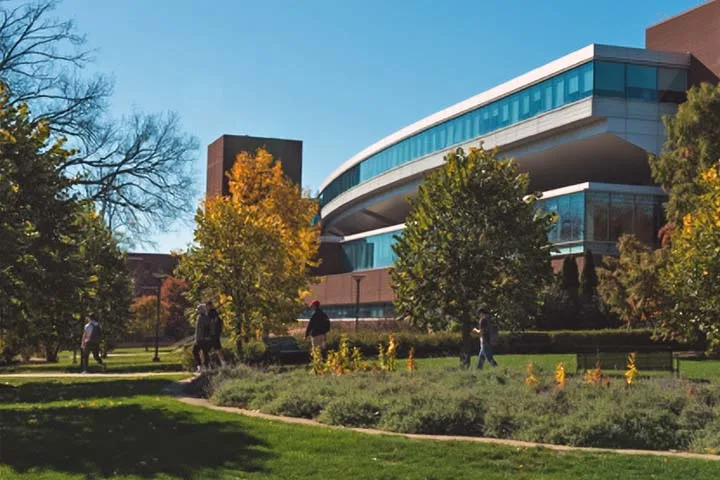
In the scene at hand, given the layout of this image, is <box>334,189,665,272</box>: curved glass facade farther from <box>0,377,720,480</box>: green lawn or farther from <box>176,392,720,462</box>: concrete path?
<box>0,377,720,480</box>: green lawn

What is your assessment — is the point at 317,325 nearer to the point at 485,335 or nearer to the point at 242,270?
the point at 485,335

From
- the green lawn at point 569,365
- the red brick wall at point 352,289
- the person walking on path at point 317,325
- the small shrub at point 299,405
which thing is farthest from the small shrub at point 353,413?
the red brick wall at point 352,289

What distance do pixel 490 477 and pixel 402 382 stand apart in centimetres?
546

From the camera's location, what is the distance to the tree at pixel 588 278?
139 ft

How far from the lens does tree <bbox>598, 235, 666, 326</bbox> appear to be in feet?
116

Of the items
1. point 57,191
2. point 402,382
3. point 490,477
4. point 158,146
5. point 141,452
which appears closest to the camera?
point 490,477

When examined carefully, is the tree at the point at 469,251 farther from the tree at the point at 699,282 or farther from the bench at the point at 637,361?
the tree at the point at 699,282

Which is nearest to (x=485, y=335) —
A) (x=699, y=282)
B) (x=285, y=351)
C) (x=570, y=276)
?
(x=699, y=282)

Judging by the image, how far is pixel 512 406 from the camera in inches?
455

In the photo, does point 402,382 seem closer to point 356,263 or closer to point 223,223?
point 223,223

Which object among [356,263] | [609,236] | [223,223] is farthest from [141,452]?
[356,263]

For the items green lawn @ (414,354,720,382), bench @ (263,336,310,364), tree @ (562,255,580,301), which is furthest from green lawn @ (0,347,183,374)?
tree @ (562,255,580,301)

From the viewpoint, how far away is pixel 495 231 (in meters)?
22.1

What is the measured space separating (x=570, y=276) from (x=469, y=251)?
22.2 m
